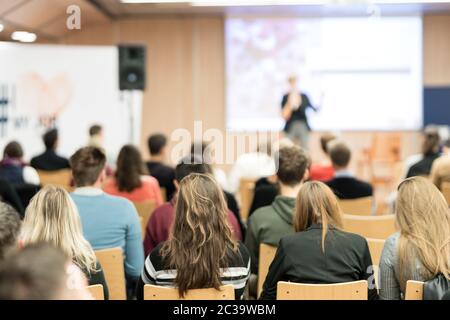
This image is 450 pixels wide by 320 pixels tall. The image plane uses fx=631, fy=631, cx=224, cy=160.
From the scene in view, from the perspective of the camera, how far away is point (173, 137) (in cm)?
1096

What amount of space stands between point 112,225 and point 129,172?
3.59 ft

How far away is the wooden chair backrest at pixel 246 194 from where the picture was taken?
4926 mm

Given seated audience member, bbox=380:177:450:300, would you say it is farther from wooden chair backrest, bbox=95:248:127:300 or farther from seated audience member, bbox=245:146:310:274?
wooden chair backrest, bbox=95:248:127:300

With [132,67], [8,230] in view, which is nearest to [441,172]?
[8,230]

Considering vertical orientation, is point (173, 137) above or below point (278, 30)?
below

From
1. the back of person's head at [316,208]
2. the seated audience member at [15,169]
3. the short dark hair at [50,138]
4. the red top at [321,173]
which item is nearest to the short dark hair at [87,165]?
the back of person's head at [316,208]

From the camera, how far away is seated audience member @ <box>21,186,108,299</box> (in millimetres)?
2469

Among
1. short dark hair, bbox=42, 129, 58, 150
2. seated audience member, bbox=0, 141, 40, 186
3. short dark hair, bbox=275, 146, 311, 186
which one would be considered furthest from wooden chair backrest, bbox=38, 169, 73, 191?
short dark hair, bbox=275, 146, 311, 186

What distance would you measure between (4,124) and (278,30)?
16.0ft

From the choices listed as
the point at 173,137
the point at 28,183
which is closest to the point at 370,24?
the point at 173,137

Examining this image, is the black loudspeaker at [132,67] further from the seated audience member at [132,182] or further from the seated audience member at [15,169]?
the seated audience member at [132,182]

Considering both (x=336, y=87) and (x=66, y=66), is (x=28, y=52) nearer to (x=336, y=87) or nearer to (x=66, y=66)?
(x=66, y=66)

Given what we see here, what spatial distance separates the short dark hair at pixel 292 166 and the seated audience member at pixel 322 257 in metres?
0.83
